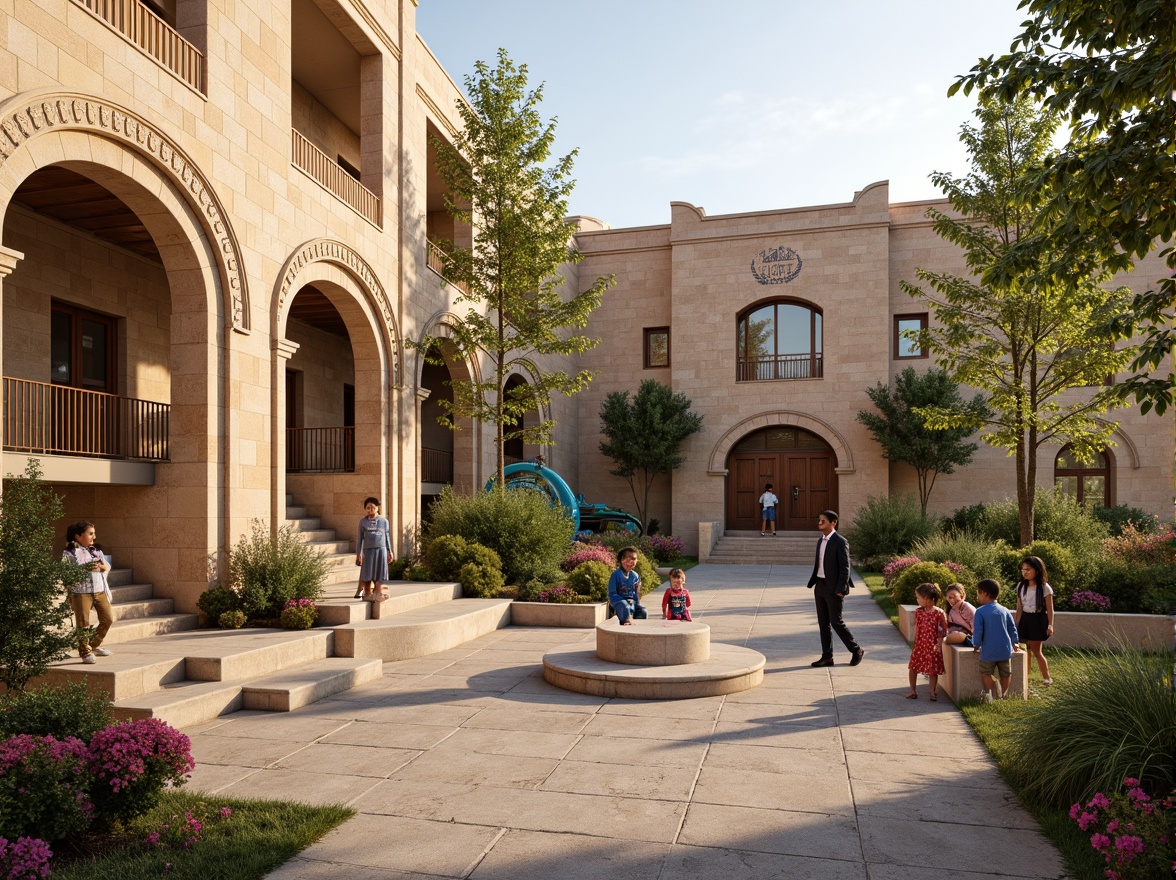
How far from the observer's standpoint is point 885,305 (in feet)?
81.8

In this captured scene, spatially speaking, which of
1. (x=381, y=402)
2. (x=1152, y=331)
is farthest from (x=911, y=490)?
(x=1152, y=331)

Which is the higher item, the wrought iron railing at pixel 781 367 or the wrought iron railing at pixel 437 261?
the wrought iron railing at pixel 437 261

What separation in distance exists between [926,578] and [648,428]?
14.0 m

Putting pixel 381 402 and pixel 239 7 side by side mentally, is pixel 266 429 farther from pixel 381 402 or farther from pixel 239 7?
Answer: pixel 239 7

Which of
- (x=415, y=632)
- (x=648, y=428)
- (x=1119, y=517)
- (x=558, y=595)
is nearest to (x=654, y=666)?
(x=415, y=632)

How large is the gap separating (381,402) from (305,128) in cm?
629

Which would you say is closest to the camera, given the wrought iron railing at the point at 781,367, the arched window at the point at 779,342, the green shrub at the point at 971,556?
the green shrub at the point at 971,556

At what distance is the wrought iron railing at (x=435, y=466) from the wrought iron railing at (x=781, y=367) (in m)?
10.4

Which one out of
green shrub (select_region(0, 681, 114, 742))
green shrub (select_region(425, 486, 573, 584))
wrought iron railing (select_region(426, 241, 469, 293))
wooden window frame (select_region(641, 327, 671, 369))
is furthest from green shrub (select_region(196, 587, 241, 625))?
wooden window frame (select_region(641, 327, 671, 369))

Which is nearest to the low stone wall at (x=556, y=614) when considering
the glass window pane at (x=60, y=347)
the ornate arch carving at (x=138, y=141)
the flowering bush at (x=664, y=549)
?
the ornate arch carving at (x=138, y=141)

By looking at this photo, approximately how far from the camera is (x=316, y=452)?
17.8 meters

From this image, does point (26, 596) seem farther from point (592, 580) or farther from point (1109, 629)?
point (1109, 629)

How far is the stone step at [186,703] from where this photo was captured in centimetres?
677

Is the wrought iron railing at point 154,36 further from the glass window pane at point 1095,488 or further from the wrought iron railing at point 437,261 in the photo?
the glass window pane at point 1095,488
